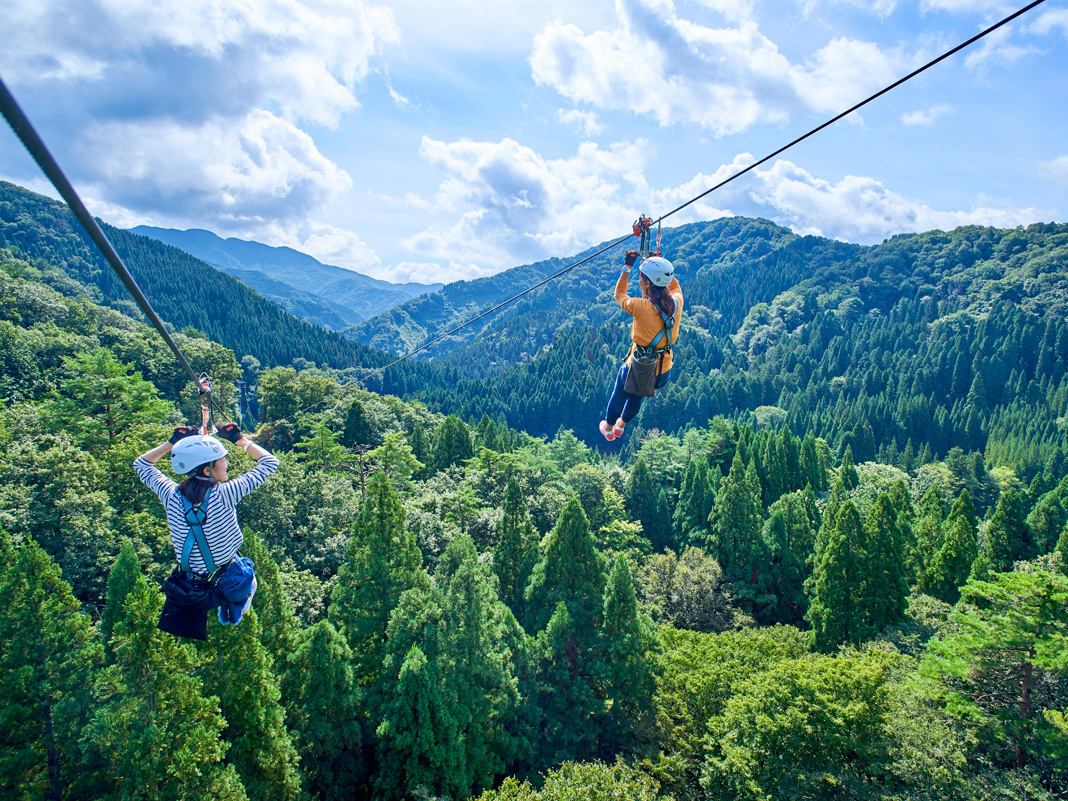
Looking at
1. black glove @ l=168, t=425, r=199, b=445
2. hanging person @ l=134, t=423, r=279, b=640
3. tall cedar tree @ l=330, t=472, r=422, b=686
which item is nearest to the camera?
hanging person @ l=134, t=423, r=279, b=640

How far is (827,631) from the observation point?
2927 cm

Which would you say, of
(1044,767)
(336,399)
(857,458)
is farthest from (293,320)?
(1044,767)

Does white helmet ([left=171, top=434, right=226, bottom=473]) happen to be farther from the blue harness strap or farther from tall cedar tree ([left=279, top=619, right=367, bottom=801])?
tall cedar tree ([left=279, top=619, right=367, bottom=801])

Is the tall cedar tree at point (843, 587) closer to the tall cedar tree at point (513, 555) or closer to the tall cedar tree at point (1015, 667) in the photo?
the tall cedar tree at point (1015, 667)

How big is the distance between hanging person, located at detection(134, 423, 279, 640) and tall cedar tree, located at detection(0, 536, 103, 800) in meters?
13.1

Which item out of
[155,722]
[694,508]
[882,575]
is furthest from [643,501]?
[155,722]

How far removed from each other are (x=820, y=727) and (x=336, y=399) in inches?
2125

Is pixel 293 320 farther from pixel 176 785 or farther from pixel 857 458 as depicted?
pixel 176 785

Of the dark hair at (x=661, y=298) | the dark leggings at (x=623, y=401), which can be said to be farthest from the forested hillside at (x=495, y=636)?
the dark hair at (x=661, y=298)

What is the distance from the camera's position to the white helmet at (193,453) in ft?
17.4

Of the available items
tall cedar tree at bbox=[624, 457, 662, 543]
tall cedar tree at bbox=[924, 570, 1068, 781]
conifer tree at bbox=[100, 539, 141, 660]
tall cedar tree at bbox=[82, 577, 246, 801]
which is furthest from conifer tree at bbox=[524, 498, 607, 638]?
tall cedar tree at bbox=[624, 457, 662, 543]

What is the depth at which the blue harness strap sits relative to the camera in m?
5.55

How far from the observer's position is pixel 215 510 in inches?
221

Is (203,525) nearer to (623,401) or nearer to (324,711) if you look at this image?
(623,401)
